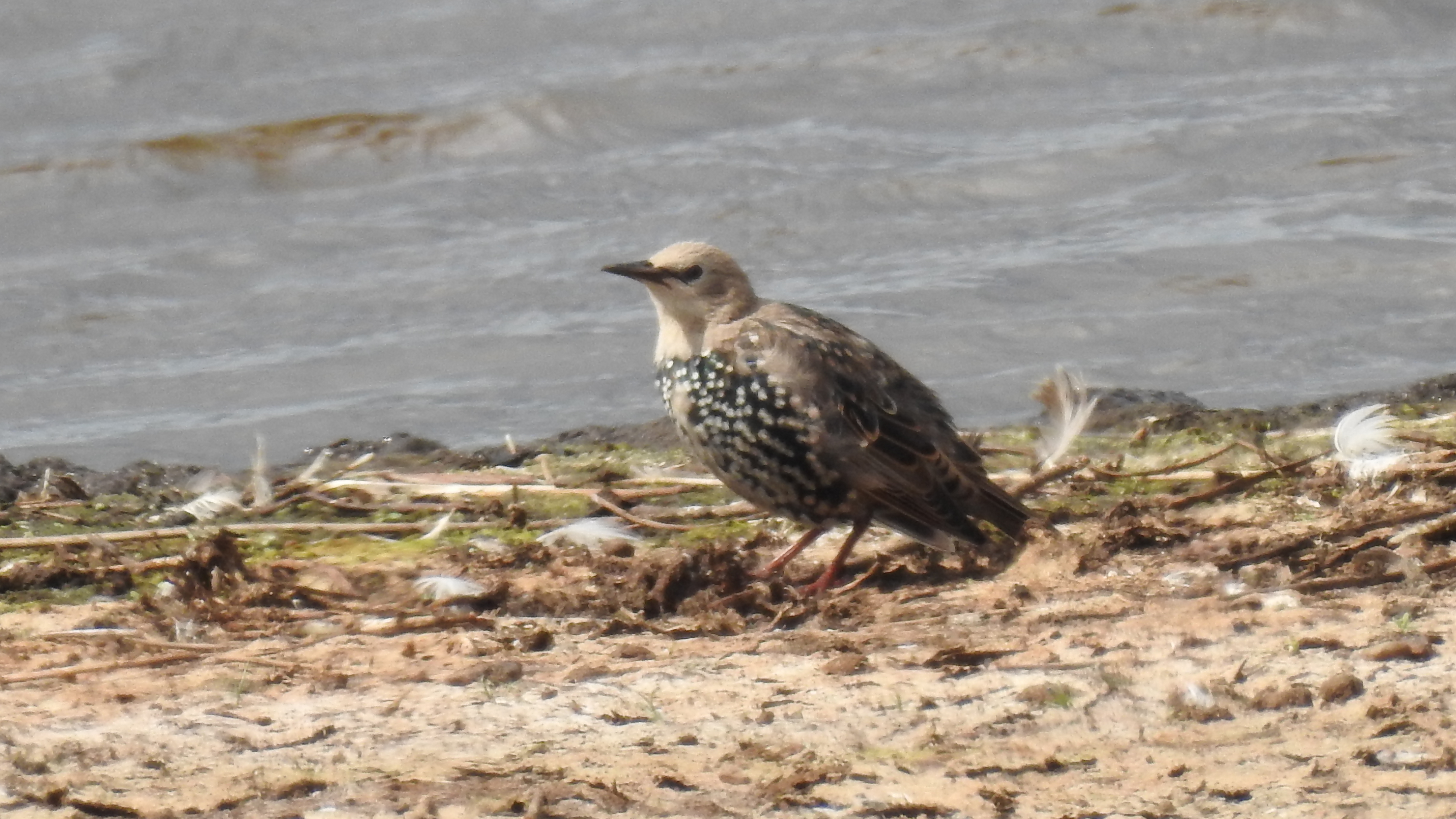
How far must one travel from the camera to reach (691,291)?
646 centimetres

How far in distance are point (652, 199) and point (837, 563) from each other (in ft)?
22.4

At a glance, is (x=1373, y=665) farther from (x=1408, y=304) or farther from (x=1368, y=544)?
(x=1408, y=304)

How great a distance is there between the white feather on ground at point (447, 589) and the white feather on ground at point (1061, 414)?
2.00m

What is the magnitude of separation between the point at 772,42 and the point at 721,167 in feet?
7.15

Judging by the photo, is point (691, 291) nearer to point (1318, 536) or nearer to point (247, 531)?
point (247, 531)

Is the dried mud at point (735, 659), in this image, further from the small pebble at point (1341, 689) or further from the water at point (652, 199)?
the water at point (652, 199)

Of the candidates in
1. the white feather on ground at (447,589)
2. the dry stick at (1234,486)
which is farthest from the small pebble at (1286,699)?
the white feather on ground at (447,589)

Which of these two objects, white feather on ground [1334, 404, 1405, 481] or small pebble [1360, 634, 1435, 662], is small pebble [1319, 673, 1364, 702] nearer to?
small pebble [1360, 634, 1435, 662]

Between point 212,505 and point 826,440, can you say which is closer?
point 826,440

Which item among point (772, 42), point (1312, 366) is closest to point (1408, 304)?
point (1312, 366)

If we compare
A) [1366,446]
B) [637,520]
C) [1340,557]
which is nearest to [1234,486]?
[1366,446]

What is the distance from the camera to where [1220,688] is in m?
4.43

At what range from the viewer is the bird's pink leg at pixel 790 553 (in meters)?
5.95

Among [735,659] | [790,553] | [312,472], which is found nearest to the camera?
[735,659]
